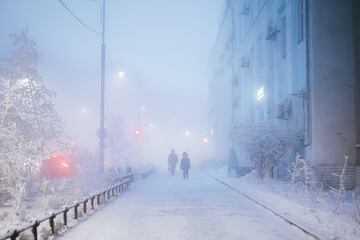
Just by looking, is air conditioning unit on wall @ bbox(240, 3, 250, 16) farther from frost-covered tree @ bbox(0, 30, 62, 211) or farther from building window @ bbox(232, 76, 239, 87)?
frost-covered tree @ bbox(0, 30, 62, 211)

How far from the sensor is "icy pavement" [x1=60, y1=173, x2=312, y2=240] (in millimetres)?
10578

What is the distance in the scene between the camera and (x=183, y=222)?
12.6 m

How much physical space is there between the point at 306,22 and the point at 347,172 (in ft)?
23.7

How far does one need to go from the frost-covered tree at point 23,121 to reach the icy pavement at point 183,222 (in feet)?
12.6

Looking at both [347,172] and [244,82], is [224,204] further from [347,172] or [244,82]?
[244,82]

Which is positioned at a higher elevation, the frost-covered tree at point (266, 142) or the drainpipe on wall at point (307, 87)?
the drainpipe on wall at point (307, 87)

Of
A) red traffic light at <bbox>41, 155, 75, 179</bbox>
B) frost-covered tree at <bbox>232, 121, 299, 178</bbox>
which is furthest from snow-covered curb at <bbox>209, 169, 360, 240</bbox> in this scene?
red traffic light at <bbox>41, 155, 75, 179</bbox>

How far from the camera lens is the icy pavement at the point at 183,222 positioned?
10578 millimetres

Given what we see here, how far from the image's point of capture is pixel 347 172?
21.9 m

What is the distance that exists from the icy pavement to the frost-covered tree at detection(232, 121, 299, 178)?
6.73m

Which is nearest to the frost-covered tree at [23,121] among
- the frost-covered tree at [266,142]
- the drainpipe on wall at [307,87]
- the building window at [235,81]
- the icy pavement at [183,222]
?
the icy pavement at [183,222]

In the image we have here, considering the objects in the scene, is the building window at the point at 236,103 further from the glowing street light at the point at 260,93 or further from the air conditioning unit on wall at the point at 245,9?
the glowing street light at the point at 260,93

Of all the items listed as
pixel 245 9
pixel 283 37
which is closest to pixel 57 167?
pixel 283 37

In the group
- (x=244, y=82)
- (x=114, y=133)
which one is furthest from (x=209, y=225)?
(x=114, y=133)
